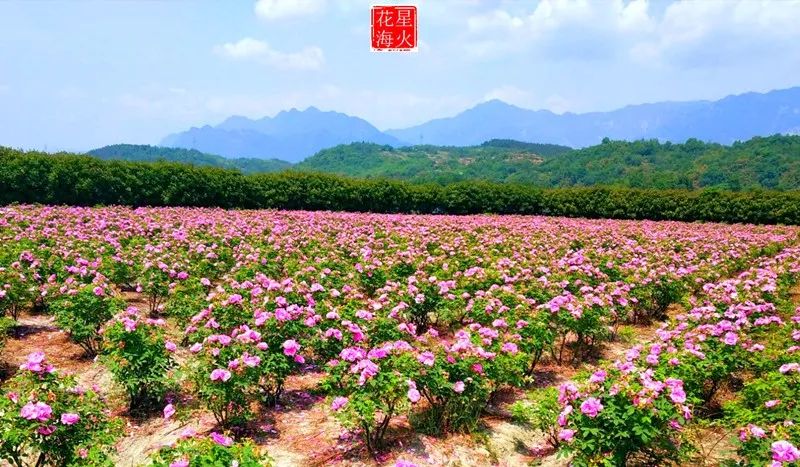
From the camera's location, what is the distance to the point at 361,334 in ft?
21.8

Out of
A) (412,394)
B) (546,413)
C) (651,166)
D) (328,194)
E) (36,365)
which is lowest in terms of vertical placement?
(546,413)

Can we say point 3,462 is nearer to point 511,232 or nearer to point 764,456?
point 764,456

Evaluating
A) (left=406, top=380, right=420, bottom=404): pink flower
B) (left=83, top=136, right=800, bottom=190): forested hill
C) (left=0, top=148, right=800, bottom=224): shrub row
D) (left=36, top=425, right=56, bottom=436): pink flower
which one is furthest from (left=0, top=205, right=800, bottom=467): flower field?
(left=83, top=136, right=800, bottom=190): forested hill

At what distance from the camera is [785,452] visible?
12.4 ft

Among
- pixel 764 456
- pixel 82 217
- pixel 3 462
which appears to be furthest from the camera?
pixel 82 217

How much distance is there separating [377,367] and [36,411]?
295cm

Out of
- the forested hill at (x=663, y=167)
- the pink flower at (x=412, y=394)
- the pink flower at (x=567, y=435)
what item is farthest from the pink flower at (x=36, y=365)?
the forested hill at (x=663, y=167)

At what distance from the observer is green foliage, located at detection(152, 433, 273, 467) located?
3541 millimetres

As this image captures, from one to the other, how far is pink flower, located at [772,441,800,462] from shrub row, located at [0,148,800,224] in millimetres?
27521

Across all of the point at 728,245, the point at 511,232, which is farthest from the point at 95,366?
the point at 728,245

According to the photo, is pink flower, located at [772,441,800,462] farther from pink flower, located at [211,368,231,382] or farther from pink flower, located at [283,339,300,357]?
pink flower, located at [211,368,231,382]

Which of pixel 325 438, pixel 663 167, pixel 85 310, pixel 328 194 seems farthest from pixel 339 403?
pixel 663 167

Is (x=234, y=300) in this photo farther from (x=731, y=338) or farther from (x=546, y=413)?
(x=731, y=338)

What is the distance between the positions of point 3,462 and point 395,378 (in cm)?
410
